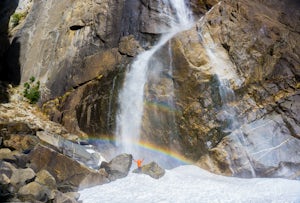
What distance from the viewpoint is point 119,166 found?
1853 centimetres

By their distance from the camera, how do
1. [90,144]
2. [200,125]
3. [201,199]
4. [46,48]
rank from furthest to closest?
[46,48] → [90,144] → [200,125] → [201,199]

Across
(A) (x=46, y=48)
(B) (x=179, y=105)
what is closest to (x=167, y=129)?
(B) (x=179, y=105)

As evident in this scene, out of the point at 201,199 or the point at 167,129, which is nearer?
the point at 201,199

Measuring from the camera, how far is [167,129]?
20.2 m

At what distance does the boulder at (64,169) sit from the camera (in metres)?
17.1

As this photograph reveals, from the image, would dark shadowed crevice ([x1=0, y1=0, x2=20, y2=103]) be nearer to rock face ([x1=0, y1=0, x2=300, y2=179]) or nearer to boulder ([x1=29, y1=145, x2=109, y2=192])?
rock face ([x1=0, y1=0, x2=300, y2=179])

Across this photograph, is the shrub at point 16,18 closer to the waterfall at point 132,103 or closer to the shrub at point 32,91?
the shrub at point 32,91

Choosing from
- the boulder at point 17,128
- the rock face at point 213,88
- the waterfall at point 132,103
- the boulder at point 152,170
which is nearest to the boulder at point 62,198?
the boulder at point 152,170

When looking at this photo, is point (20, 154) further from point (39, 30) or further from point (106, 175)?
point (39, 30)

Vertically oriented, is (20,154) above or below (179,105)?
below

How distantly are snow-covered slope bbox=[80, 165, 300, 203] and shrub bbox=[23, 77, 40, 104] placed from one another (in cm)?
1101

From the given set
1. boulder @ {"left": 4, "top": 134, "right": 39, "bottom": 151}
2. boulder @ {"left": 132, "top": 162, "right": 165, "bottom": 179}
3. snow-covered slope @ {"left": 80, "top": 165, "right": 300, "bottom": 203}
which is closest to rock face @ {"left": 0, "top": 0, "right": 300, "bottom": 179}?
snow-covered slope @ {"left": 80, "top": 165, "right": 300, "bottom": 203}

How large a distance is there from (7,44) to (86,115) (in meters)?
11.9

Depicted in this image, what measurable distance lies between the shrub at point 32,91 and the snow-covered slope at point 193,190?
11.0 meters
